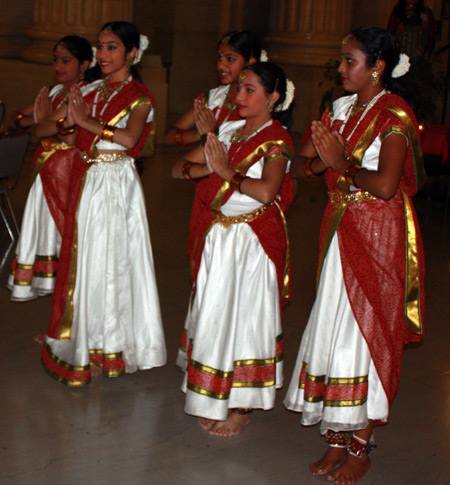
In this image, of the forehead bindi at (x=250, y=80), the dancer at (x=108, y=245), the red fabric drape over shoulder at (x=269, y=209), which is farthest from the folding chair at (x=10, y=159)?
the forehead bindi at (x=250, y=80)

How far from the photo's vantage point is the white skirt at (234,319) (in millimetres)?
3164

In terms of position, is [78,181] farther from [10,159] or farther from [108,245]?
[10,159]

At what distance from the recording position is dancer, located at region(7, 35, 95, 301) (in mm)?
4125

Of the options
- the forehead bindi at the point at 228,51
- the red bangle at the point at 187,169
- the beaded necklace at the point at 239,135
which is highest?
the forehead bindi at the point at 228,51

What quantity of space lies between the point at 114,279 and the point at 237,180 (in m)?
0.91

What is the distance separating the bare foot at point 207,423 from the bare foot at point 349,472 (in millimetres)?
567


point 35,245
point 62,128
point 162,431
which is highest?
point 62,128

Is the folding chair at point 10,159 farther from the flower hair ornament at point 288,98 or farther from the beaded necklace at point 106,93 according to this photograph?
the flower hair ornament at point 288,98

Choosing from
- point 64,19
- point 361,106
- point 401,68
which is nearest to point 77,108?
point 361,106

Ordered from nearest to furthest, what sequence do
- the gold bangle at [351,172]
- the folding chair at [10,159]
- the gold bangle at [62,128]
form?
the gold bangle at [351,172]
the gold bangle at [62,128]
the folding chair at [10,159]

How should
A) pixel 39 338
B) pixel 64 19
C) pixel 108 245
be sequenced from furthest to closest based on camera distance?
pixel 64 19 → pixel 39 338 → pixel 108 245

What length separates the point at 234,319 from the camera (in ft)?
10.4

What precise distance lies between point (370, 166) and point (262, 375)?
3.19 ft

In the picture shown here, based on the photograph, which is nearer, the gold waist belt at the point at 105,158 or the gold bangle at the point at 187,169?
the gold bangle at the point at 187,169
